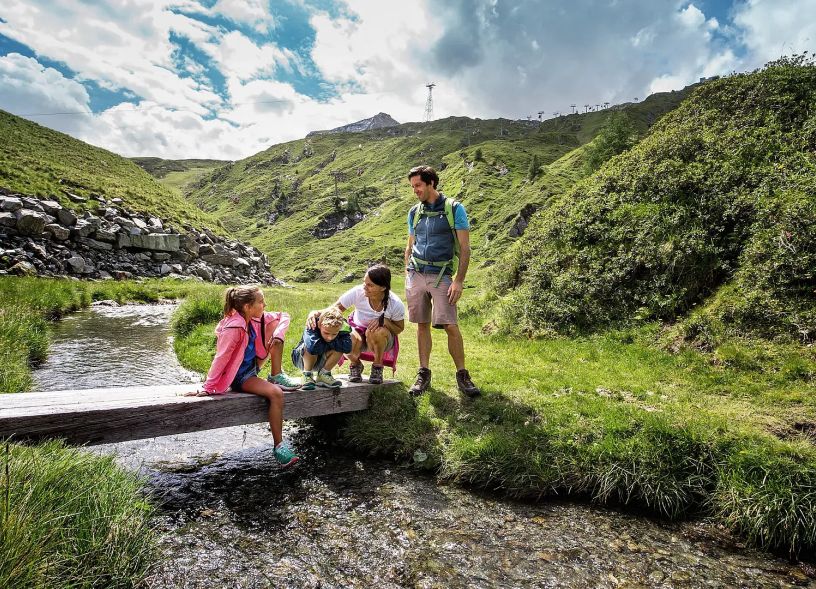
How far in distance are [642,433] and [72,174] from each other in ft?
165

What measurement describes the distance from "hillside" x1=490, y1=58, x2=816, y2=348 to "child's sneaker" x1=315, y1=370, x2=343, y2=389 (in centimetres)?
774

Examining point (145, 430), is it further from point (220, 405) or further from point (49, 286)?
point (49, 286)

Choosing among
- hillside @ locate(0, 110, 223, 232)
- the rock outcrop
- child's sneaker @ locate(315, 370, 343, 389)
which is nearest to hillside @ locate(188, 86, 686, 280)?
the rock outcrop

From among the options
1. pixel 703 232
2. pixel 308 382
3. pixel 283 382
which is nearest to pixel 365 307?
pixel 308 382

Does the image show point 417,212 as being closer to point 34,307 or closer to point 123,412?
point 123,412

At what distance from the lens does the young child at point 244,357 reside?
20.9ft

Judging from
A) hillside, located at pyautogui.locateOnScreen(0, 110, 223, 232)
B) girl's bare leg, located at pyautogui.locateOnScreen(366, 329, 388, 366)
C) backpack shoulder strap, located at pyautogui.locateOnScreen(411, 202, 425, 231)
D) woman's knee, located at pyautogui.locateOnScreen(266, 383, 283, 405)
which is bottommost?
woman's knee, located at pyautogui.locateOnScreen(266, 383, 283, 405)

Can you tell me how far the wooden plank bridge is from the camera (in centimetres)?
502

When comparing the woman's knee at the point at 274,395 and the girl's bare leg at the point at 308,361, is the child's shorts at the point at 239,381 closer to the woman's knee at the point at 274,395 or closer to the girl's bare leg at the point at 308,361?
the woman's knee at the point at 274,395

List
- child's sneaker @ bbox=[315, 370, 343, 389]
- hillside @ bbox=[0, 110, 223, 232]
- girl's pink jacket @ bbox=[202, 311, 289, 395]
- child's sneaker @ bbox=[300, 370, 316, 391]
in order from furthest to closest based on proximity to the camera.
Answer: hillside @ bbox=[0, 110, 223, 232] → child's sneaker @ bbox=[315, 370, 343, 389] → child's sneaker @ bbox=[300, 370, 316, 391] → girl's pink jacket @ bbox=[202, 311, 289, 395]

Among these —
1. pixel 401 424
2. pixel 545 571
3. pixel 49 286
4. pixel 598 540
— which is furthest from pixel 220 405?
pixel 49 286

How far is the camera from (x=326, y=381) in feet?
24.3

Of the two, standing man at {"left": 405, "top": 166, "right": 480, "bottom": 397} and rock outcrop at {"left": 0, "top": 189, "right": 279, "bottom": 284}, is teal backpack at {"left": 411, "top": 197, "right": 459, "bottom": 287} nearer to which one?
standing man at {"left": 405, "top": 166, "right": 480, "bottom": 397}

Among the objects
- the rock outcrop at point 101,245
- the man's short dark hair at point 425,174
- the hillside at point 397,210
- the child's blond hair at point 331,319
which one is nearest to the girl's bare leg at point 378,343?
the child's blond hair at point 331,319
